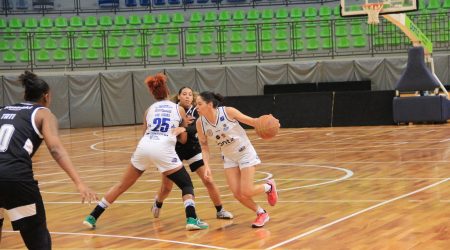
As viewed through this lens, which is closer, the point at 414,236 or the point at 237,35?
the point at 414,236

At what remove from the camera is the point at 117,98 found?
106 feet

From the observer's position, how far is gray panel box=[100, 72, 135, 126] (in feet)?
105

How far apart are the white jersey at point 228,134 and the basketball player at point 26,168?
343 cm

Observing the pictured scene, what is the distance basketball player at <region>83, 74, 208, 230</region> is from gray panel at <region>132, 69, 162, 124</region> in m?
22.9

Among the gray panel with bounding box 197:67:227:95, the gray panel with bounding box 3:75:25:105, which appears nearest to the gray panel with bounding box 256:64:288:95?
the gray panel with bounding box 197:67:227:95

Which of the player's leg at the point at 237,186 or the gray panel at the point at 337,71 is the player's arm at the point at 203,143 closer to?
the player's leg at the point at 237,186

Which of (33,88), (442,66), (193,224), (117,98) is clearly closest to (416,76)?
(442,66)

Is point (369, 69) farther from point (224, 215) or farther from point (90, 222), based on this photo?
point (90, 222)

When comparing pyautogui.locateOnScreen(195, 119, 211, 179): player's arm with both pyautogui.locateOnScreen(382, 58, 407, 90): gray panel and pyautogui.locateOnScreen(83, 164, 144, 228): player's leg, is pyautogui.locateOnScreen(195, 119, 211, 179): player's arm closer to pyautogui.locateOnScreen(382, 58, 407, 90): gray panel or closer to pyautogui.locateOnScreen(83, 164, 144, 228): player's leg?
pyautogui.locateOnScreen(83, 164, 144, 228): player's leg

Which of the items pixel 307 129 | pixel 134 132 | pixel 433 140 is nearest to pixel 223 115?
pixel 433 140

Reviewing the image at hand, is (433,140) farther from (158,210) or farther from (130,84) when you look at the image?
(130,84)

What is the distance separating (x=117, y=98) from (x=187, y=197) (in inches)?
934

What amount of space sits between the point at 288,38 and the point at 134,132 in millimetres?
8459

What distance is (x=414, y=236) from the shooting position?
8039 millimetres
